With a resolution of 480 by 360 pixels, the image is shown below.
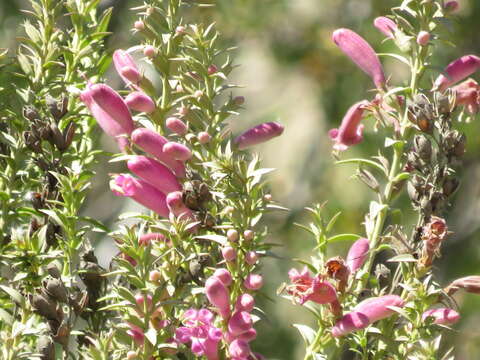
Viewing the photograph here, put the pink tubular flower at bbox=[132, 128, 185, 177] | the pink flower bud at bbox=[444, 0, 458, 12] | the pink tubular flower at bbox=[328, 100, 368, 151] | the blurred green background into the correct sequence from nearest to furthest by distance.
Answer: the pink tubular flower at bbox=[132, 128, 185, 177], the pink flower bud at bbox=[444, 0, 458, 12], the pink tubular flower at bbox=[328, 100, 368, 151], the blurred green background

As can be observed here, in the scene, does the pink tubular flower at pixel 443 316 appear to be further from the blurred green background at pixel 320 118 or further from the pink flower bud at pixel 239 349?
the blurred green background at pixel 320 118

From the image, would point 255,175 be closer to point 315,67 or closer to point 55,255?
point 55,255

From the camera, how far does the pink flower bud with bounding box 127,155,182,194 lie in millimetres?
1014

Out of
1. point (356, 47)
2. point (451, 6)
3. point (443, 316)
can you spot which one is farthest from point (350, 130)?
point (443, 316)

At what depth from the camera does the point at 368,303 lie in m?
0.99

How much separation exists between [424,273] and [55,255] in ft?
1.34

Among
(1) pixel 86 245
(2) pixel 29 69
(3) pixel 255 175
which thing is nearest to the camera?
(3) pixel 255 175

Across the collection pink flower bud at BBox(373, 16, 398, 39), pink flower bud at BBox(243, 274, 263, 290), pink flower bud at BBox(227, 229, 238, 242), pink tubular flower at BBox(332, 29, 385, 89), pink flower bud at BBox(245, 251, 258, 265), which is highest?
pink flower bud at BBox(373, 16, 398, 39)

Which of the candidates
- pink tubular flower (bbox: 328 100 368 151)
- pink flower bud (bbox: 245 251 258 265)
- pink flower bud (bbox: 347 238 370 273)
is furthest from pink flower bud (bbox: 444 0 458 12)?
pink flower bud (bbox: 245 251 258 265)

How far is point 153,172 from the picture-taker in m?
1.02

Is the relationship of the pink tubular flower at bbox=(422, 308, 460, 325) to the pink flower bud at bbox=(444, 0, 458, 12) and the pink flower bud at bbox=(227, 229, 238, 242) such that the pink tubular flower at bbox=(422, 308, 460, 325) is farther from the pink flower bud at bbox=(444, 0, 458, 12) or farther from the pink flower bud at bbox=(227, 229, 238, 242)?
the pink flower bud at bbox=(444, 0, 458, 12)

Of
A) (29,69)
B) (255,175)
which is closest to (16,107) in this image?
(29,69)

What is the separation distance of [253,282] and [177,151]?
0.16 m

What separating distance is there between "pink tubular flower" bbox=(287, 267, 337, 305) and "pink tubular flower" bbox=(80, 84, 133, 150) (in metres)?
0.27
